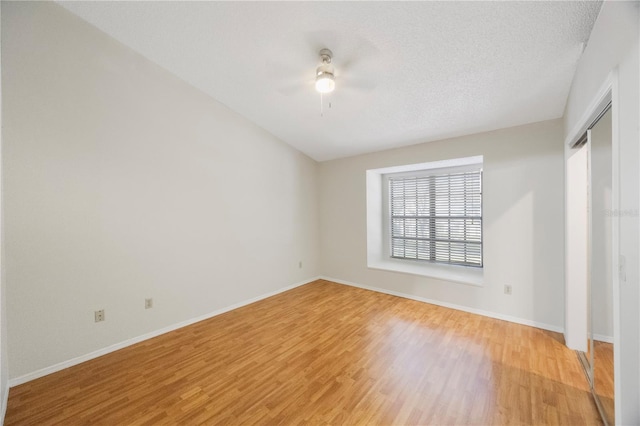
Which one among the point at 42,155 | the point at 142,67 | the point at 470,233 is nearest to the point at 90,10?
the point at 142,67

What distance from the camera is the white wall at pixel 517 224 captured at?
8.95 feet

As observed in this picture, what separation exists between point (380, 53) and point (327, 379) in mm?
2871

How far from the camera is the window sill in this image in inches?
136

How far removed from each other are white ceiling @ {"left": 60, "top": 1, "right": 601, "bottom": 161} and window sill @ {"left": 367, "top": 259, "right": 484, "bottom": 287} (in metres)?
2.07

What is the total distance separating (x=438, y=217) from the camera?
4.29 meters

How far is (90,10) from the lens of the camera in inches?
87.7

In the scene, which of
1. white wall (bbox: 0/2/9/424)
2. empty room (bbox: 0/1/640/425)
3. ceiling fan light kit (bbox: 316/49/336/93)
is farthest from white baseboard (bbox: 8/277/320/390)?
ceiling fan light kit (bbox: 316/49/336/93)

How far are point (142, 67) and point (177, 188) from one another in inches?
55.4

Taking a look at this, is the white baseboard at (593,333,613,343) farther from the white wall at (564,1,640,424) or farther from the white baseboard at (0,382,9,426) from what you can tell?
the white baseboard at (0,382,9,426)

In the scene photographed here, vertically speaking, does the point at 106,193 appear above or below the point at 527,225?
above

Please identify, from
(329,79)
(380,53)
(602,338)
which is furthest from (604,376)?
(329,79)

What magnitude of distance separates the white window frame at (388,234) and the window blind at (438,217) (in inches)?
4.4

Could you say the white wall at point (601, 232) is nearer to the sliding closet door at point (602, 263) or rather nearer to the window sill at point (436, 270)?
the sliding closet door at point (602, 263)

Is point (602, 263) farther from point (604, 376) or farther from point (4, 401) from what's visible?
point (4, 401)
